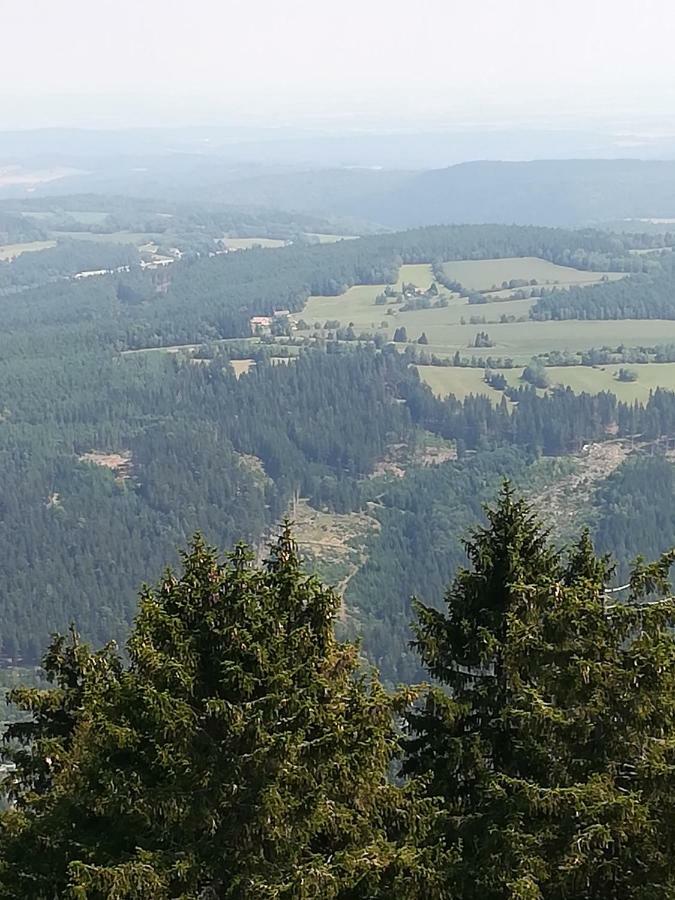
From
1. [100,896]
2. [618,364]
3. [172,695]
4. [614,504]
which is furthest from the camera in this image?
[618,364]

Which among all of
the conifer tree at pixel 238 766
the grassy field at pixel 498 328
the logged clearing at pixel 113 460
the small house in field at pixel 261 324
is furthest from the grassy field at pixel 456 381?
the conifer tree at pixel 238 766

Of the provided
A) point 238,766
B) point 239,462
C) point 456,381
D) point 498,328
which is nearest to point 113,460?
point 239,462

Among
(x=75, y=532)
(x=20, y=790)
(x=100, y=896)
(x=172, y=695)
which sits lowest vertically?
(x=75, y=532)

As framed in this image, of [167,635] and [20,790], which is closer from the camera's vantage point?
[167,635]

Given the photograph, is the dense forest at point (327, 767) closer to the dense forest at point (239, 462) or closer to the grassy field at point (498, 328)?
the dense forest at point (239, 462)

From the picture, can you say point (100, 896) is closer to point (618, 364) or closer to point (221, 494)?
point (221, 494)

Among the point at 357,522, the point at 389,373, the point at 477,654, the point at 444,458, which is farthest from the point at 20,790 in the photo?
the point at 389,373
